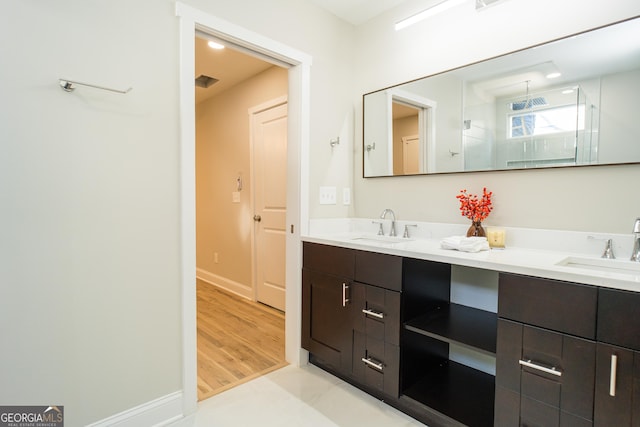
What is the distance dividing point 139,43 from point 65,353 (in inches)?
57.7

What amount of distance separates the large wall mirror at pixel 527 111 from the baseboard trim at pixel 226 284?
2.37m

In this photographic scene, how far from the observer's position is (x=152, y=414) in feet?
5.42

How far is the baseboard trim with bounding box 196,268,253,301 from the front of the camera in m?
3.88

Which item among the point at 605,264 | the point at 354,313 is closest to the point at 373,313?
the point at 354,313

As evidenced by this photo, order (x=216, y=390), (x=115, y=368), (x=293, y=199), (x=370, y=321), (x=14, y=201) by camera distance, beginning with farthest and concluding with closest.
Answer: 1. (x=293, y=199)
2. (x=216, y=390)
3. (x=370, y=321)
4. (x=115, y=368)
5. (x=14, y=201)

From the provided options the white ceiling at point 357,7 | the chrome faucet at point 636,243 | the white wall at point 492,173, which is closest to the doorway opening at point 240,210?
the white ceiling at point 357,7

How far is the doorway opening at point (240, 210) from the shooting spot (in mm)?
2682

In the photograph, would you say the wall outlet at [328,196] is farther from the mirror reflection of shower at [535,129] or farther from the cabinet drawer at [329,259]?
the mirror reflection of shower at [535,129]

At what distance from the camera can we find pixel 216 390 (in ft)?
6.57

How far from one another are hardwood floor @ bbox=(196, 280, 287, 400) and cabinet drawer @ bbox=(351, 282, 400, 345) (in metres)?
0.83

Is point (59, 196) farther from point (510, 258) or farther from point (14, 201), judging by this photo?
point (510, 258)

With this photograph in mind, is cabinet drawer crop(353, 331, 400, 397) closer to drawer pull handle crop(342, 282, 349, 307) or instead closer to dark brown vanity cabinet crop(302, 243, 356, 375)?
dark brown vanity cabinet crop(302, 243, 356, 375)

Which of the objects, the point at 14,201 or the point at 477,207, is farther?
the point at 477,207

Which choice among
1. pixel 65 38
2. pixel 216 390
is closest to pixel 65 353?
pixel 216 390
